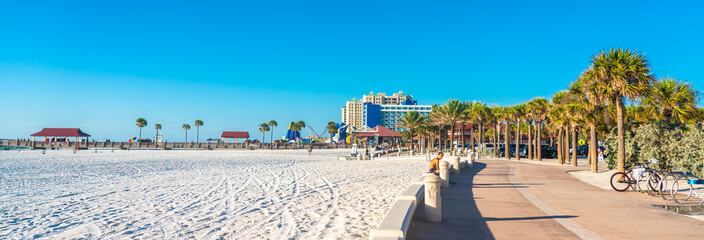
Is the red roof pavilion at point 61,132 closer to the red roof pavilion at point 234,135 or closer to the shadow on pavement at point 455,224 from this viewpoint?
the red roof pavilion at point 234,135

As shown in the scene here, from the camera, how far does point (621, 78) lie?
14727mm

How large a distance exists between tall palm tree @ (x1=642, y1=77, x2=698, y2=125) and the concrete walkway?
21.7 feet

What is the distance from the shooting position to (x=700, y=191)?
11812 millimetres

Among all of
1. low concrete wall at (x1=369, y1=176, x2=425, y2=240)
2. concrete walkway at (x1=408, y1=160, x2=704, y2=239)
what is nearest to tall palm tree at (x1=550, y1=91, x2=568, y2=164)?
concrete walkway at (x1=408, y1=160, x2=704, y2=239)

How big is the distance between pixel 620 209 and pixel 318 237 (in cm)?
640

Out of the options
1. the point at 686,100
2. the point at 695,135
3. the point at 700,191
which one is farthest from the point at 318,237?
the point at 686,100

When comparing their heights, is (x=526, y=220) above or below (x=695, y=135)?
below

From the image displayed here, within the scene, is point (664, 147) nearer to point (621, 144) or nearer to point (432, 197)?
point (621, 144)

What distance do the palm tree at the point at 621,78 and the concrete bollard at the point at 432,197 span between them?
34.1 ft

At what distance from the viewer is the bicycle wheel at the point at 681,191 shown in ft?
30.5

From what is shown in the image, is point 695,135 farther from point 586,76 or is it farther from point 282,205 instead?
point 282,205

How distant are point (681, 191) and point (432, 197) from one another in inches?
368

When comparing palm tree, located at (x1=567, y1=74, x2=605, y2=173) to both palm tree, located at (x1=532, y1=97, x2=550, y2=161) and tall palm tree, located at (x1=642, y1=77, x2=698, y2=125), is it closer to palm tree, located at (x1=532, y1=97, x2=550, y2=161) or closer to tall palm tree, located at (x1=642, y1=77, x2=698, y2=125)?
tall palm tree, located at (x1=642, y1=77, x2=698, y2=125)

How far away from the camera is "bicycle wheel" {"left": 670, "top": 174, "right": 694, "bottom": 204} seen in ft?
30.5
